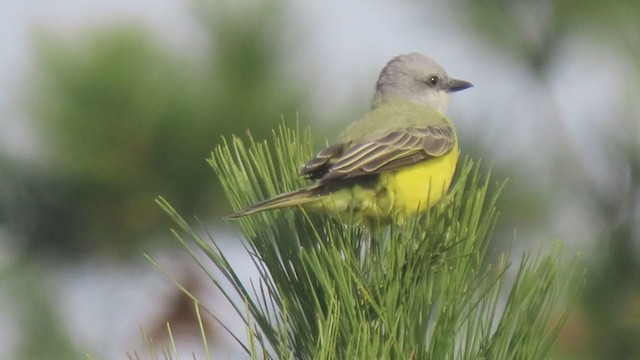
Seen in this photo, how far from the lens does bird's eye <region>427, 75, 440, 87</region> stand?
425cm

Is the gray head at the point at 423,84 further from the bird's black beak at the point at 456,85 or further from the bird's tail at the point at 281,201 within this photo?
the bird's tail at the point at 281,201

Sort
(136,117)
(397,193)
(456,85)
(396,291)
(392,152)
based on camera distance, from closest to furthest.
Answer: (396,291)
(397,193)
(392,152)
(136,117)
(456,85)

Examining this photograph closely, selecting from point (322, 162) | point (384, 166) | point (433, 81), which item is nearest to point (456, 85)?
point (433, 81)

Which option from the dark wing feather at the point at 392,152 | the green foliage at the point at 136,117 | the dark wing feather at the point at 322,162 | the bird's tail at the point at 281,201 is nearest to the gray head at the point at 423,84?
the green foliage at the point at 136,117

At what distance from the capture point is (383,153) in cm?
316

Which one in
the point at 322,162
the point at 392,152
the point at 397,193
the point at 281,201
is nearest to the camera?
the point at 281,201

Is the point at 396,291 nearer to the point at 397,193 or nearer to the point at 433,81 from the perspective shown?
the point at 397,193

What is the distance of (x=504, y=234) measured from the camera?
11.9 feet

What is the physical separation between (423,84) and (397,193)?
126 centimetres

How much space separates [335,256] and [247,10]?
6.87 feet

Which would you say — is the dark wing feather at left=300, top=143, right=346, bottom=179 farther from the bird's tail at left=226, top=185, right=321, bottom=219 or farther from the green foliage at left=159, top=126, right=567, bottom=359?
the green foliage at left=159, top=126, right=567, bottom=359

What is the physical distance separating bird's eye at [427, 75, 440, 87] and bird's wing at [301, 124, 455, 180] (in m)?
0.69

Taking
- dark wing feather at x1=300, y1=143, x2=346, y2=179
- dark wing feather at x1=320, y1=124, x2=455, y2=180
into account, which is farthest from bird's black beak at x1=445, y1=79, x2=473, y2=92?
dark wing feather at x1=300, y1=143, x2=346, y2=179

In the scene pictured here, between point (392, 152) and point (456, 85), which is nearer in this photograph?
point (392, 152)
